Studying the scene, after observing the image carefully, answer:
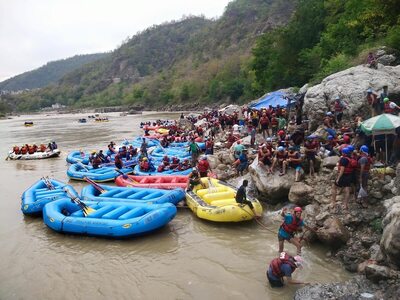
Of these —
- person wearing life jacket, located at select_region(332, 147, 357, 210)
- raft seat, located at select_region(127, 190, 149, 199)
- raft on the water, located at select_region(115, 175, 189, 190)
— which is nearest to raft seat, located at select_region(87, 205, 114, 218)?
raft seat, located at select_region(127, 190, 149, 199)

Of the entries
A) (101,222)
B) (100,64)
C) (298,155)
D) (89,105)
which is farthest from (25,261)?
(100,64)

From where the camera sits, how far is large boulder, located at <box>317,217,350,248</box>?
7922 mm

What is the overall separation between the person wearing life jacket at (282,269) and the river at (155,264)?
0.51 feet

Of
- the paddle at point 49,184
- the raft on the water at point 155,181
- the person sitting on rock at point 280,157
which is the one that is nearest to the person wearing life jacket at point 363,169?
the person sitting on rock at point 280,157

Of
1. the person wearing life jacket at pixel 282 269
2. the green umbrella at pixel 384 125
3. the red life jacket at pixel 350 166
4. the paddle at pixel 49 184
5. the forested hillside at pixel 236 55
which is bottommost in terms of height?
the person wearing life jacket at pixel 282 269

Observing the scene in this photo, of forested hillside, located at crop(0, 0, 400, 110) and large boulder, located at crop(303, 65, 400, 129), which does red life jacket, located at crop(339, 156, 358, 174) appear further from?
forested hillside, located at crop(0, 0, 400, 110)

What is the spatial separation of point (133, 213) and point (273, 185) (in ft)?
13.5

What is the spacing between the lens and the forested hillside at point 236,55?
75.0 ft

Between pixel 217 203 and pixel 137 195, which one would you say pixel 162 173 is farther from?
pixel 217 203

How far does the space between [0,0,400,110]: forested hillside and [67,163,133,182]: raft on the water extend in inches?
496

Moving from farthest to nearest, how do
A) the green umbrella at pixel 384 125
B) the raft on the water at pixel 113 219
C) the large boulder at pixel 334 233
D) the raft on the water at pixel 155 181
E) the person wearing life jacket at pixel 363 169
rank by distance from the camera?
the raft on the water at pixel 155 181 → the raft on the water at pixel 113 219 → the green umbrella at pixel 384 125 → the person wearing life jacket at pixel 363 169 → the large boulder at pixel 334 233

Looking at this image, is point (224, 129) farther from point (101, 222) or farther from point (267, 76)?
point (267, 76)

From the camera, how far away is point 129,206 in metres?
10.7

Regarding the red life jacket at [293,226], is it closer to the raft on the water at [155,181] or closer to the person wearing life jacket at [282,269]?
the person wearing life jacket at [282,269]
